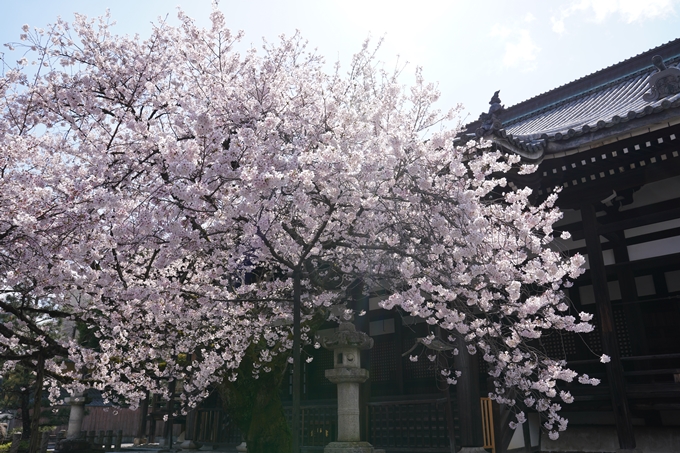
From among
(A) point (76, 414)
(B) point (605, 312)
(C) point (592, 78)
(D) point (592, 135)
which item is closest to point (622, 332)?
(B) point (605, 312)

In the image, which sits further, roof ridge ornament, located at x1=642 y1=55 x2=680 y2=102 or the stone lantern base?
roof ridge ornament, located at x1=642 y1=55 x2=680 y2=102

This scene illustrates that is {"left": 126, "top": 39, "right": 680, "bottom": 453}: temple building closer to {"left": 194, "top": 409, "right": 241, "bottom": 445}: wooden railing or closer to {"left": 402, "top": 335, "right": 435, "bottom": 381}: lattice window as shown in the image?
{"left": 402, "top": 335, "right": 435, "bottom": 381}: lattice window

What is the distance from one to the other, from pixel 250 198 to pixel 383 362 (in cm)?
793

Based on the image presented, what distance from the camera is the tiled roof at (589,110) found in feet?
26.4

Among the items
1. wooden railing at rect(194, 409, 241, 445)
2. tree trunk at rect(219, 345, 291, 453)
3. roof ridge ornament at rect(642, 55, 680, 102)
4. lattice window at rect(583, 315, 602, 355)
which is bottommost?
wooden railing at rect(194, 409, 241, 445)

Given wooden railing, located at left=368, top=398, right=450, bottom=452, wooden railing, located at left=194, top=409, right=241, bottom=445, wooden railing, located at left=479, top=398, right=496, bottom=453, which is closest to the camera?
wooden railing, located at left=479, top=398, right=496, bottom=453

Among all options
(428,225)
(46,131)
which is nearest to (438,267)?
(428,225)

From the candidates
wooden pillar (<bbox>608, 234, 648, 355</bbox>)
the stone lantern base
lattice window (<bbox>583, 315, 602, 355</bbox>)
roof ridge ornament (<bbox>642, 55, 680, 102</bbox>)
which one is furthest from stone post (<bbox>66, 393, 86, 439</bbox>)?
roof ridge ornament (<bbox>642, 55, 680, 102</bbox>)

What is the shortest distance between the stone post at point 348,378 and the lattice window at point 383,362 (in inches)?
138

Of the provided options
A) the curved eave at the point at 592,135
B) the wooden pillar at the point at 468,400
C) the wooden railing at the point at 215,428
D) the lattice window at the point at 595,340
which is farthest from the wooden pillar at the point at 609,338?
the wooden railing at the point at 215,428

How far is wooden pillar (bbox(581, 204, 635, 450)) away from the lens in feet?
25.9

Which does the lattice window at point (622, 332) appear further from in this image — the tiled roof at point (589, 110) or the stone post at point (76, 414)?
the stone post at point (76, 414)

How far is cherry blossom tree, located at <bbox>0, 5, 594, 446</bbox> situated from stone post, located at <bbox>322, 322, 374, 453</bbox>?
2.53 feet

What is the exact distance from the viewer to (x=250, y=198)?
6.22m
